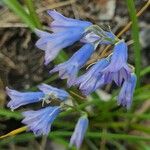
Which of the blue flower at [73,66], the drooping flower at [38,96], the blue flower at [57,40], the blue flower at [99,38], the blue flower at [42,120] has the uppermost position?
the blue flower at [57,40]

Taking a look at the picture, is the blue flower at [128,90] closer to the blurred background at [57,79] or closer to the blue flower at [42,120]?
→ the blue flower at [42,120]

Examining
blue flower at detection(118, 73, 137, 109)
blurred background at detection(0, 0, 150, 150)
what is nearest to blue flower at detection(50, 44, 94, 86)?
blue flower at detection(118, 73, 137, 109)

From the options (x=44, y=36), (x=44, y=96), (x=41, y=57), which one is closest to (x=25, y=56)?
(x=41, y=57)

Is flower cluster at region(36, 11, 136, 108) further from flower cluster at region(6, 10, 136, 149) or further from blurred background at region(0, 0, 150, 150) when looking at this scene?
blurred background at region(0, 0, 150, 150)

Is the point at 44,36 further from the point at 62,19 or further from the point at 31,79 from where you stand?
the point at 31,79

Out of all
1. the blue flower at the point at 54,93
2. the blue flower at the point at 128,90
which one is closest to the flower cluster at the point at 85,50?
the blue flower at the point at 128,90

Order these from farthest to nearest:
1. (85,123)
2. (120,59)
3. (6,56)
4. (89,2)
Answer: (89,2) < (6,56) < (85,123) < (120,59)
